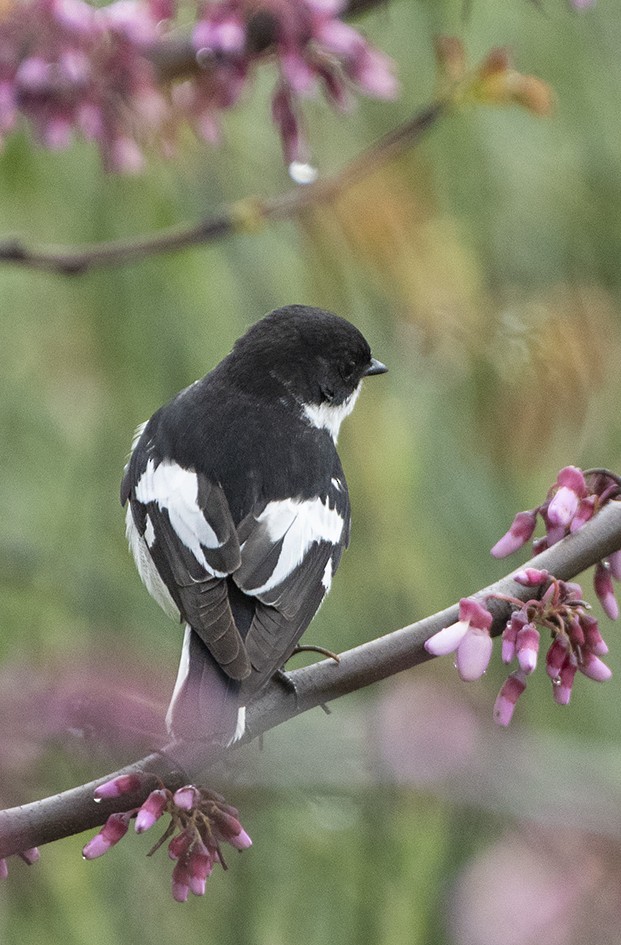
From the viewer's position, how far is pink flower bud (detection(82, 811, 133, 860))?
209cm

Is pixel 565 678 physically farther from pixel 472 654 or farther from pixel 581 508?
pixel 581 508

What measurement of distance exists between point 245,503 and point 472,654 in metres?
1.07

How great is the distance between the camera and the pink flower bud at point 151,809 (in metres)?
2.04

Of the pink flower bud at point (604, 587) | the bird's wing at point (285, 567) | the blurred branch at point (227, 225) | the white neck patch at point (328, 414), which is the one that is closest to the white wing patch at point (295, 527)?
the bird's wing at point (285, 567)

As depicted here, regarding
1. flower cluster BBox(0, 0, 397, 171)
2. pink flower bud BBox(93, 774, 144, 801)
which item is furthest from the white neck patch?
pink flower bud BBox(93, 774, 144, 801)

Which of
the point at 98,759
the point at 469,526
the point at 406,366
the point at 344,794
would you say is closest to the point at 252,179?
the point at 406,366

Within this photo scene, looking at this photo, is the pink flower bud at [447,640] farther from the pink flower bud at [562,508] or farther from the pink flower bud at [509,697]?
the pink flower bud at [562,508]

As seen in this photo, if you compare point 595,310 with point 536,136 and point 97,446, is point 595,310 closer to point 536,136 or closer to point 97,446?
point 536,136

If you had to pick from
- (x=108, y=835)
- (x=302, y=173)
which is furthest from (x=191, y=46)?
(x=108, y=835)

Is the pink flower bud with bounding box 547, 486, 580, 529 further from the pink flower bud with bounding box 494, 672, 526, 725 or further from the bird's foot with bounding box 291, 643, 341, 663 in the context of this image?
the bird's foot with bounding box 291, 643, 341, 663

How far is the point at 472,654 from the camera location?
2.16 metres

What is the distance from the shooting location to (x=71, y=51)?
9.31ft

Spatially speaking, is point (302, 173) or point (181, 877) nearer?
point (181, 877)

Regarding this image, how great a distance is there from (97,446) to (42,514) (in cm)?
26
